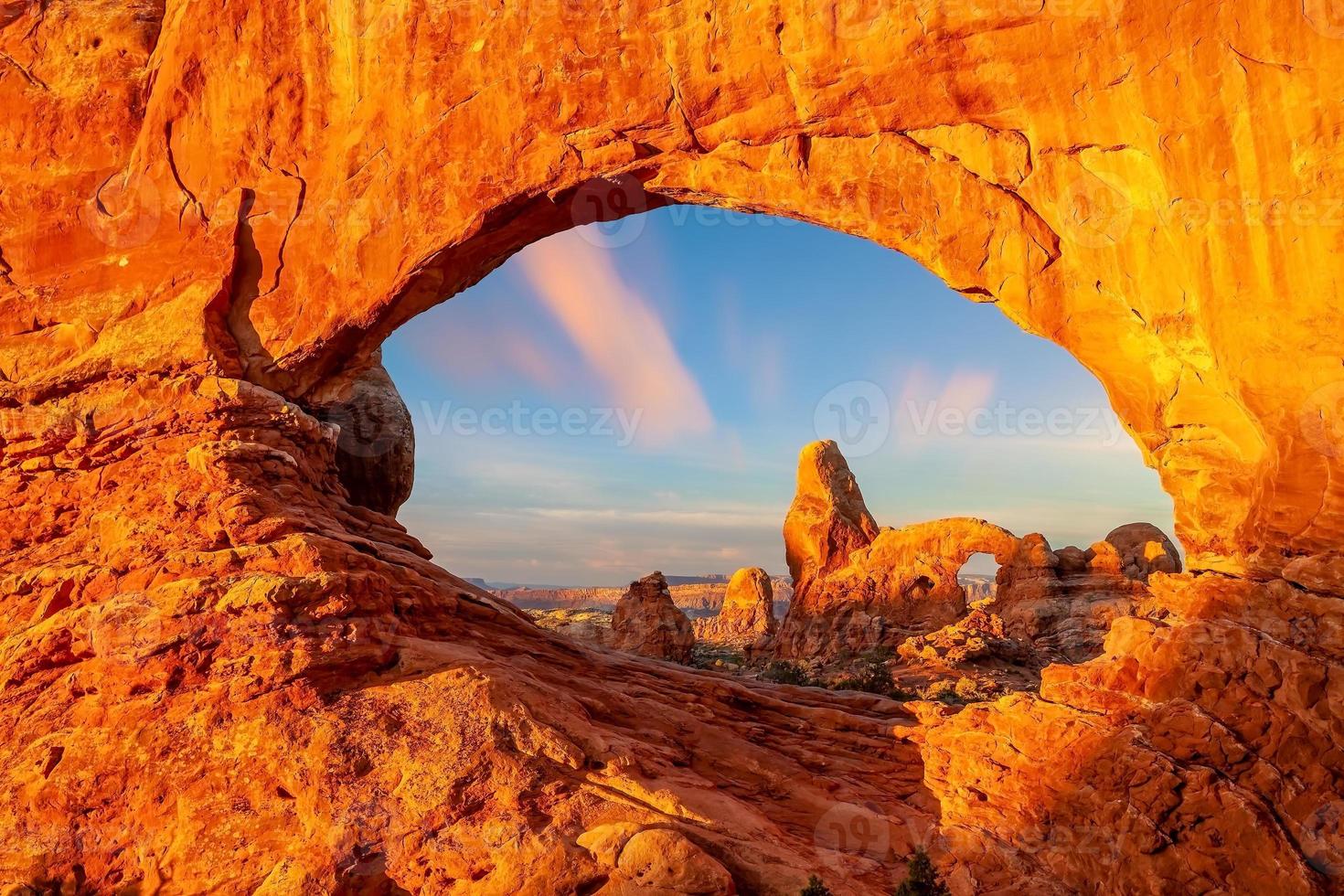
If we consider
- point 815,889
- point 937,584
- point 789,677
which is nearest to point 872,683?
point 789,677

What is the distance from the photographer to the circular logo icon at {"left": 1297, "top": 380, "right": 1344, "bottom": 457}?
8891 mm

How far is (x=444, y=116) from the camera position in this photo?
13883 millimetres

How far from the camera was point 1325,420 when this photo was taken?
29.5 ft

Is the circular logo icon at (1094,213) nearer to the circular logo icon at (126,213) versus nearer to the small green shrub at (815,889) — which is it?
the small green shrub at (815,889)

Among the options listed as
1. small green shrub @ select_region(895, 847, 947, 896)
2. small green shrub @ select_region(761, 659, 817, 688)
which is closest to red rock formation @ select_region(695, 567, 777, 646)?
small green shrub @ select_region(761, 659, 817, 688)

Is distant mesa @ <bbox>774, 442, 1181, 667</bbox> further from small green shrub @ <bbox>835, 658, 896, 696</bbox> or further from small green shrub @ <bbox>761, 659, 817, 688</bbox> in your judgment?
small green shrub @ <bbox>761, 659, 817, 688</bbox>

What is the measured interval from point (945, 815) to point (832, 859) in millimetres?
2235

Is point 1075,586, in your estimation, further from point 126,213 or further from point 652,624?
point 126,213

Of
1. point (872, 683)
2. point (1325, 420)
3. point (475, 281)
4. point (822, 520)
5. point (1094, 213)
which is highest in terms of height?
point (475, 281)

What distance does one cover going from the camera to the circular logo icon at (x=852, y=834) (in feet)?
32.7

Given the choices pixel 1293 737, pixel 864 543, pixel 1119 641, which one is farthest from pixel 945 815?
pixel 864 543

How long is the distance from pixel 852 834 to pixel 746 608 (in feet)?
184

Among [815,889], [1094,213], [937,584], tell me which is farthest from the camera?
[937,584]

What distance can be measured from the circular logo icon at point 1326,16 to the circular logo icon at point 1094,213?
254cm
